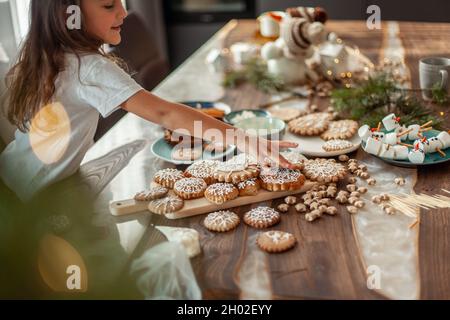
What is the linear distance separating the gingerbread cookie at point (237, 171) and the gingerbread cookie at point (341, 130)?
299 mm

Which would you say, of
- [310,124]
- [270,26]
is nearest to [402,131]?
[310,124]

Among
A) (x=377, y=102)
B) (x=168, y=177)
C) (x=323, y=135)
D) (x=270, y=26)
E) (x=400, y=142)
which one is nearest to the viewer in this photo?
(x=168, y=177)

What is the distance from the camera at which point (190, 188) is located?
4.06ft

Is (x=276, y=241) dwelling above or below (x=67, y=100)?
below

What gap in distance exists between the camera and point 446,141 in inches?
54.7

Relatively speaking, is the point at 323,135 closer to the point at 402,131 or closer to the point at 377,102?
the point at 402,131

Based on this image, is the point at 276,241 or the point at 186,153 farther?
A: the point at 186,153

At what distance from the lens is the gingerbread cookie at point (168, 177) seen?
129cm

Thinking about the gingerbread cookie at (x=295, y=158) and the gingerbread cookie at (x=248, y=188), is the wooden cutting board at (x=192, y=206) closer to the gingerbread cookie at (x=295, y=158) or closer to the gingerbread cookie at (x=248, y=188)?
the gingerbread cookie at (x=248, y=188)

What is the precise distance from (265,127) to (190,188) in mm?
479

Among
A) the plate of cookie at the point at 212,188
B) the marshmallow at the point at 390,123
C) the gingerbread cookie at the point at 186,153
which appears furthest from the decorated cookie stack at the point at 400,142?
the gingerbread cookie at the point at 186,153

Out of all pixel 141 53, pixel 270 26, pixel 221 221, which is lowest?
pixel 141 53

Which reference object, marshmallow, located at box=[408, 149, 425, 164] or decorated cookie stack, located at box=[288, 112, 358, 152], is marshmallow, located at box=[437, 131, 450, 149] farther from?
decorated cookie stack, located at box=[288, 112, 358, 152]

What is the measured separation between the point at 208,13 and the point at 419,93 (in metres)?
2.75
